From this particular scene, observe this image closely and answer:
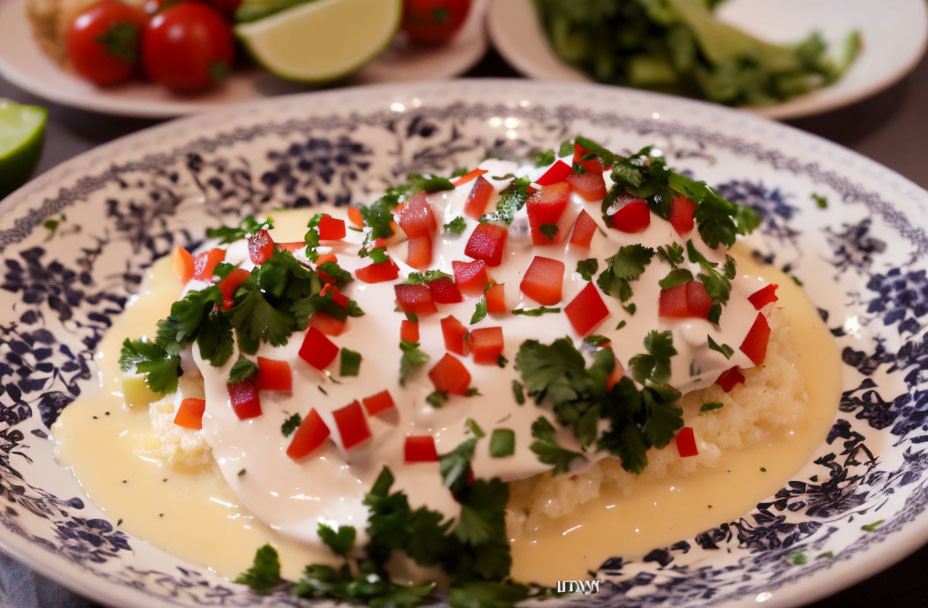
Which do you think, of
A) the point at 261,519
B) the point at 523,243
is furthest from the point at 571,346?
the point at 261,519

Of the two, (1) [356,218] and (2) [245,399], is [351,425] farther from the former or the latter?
(1) [356,218]

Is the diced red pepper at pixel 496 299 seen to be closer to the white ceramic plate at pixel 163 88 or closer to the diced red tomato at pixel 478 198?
the diced red tomato at pixel 478 198

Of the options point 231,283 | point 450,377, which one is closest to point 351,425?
point 450,377

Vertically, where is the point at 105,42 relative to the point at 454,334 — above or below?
below

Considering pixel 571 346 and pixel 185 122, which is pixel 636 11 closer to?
pixel 185 122

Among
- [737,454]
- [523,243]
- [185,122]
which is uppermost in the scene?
[523,243]

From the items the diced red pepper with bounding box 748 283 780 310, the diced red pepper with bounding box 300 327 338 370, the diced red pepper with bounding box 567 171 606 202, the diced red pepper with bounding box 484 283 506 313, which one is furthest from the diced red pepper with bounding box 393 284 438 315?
the diced red pepper with bounding box 748 283 780 310
